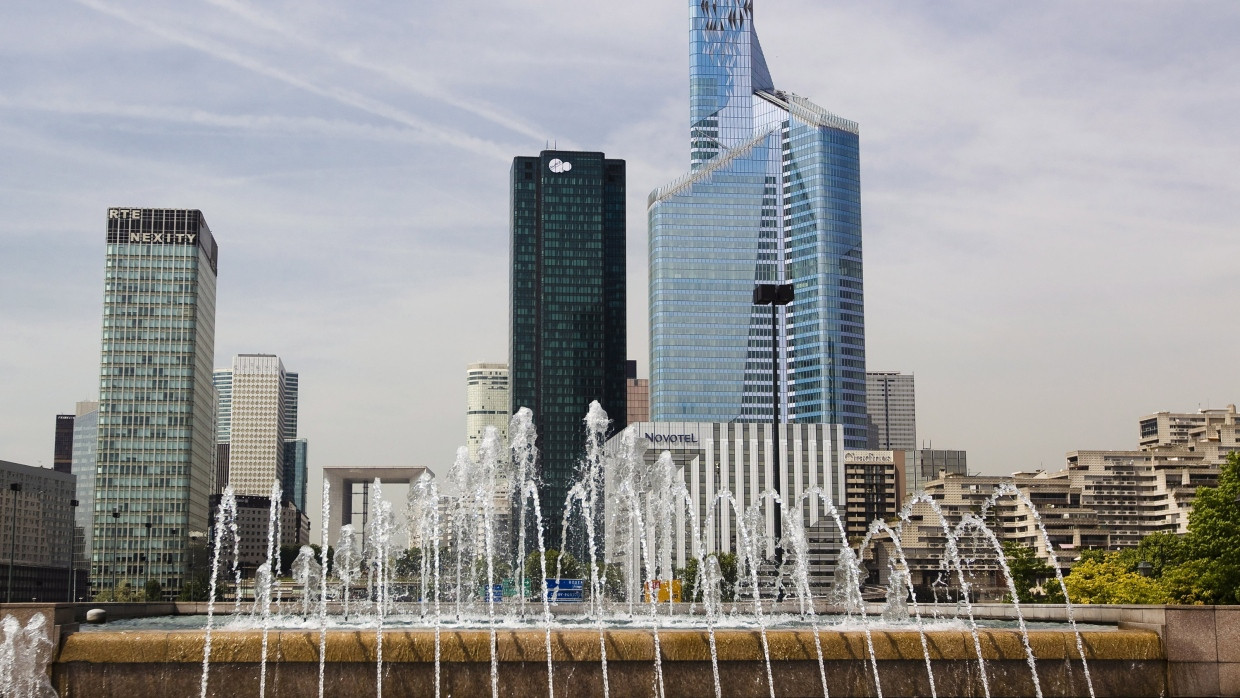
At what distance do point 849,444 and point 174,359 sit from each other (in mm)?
90948

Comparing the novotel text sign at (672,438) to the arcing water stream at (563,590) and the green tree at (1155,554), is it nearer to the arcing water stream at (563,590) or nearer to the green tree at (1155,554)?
the arcing water stream at (563,590)

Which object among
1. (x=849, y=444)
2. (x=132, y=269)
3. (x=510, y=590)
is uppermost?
(x=132, y=269)

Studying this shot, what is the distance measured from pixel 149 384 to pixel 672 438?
215 ft

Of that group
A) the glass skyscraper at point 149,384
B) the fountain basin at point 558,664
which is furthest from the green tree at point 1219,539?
the glass skyscraper at point 149,384

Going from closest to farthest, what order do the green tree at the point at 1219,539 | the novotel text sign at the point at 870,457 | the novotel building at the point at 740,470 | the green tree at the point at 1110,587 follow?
the green tree at the point at 1219,539 < the green tree at the point at 1110,587 < the novotel building at the point at 740,470 < the novotel text sign at the point at 870,457

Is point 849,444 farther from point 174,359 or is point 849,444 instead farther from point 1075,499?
point 174,359

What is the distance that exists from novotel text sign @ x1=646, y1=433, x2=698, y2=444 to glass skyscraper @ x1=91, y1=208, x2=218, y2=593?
192 ft

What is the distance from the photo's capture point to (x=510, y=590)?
12056 cm

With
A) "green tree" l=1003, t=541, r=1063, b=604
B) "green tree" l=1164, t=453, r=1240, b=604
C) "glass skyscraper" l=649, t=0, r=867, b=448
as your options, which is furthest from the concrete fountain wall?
"glass skyscraper" l=649, t=0, r=867, b=448

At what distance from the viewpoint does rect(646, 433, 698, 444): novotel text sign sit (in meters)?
162

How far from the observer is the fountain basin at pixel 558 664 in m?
21.2

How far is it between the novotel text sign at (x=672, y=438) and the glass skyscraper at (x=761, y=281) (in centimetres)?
2131

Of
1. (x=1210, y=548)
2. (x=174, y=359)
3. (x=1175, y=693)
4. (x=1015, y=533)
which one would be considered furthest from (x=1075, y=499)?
(x=1175, y=693)

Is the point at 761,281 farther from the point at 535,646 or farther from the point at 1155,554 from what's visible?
the point at 535,646
